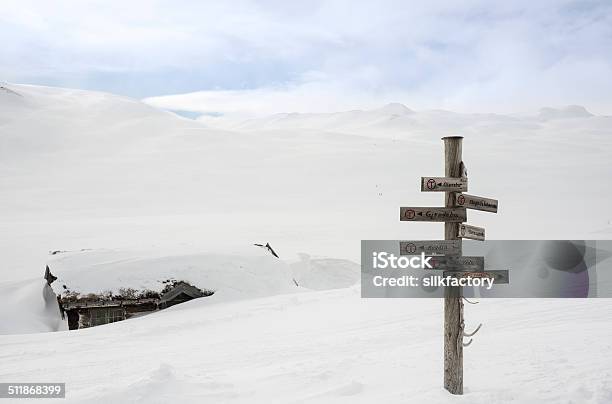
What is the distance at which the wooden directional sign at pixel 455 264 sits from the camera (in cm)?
565

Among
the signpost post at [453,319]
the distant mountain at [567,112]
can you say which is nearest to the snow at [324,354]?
the signpost post at [453,319]

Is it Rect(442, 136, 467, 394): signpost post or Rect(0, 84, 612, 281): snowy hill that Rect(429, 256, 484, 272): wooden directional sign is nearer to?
Rect(442, 136, 467, 394): signpost post

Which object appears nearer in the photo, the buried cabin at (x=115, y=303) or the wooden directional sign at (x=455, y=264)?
the wooden directional sign at (x=455, y=264)

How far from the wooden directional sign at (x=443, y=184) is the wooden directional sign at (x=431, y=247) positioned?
581 mm

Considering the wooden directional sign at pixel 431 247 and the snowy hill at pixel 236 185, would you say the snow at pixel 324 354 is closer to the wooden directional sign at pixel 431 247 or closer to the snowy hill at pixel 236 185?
the wooden directional sign at pixel 431 247

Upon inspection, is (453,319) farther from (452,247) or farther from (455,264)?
(452,247)

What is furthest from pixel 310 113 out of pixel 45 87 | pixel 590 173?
pixel 590 173

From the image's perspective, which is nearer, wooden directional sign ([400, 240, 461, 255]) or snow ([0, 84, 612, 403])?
wooden directional sign ([400, 240, 461, 255])

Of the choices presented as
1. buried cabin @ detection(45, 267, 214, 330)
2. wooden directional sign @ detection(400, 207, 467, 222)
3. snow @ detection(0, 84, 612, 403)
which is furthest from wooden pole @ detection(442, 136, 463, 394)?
buried cabin @ detection(45, 267, 214, 330)

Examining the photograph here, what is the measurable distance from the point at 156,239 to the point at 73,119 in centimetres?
4237

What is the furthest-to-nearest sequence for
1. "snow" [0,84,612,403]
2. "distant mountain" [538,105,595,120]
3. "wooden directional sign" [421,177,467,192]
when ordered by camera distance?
"distant mountain" [538,105,595,120], "snow" [0,84,612,403], "wooden directional sign" [421,177,467,192]

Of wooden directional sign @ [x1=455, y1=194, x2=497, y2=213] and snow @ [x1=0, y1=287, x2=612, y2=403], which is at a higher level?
wooden directional sign @ [x1=455, y1=194, x2=497, y2=213]

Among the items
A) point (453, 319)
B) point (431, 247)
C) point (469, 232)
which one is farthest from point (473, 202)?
point (453, 319)

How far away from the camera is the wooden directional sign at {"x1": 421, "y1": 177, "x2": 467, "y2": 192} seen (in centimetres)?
555
